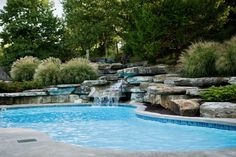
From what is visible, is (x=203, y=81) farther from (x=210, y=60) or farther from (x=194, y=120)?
(x=194, y=120)

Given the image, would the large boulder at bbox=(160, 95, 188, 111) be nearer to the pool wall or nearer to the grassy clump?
the pool wall

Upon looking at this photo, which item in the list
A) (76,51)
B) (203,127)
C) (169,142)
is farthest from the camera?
(76,51)

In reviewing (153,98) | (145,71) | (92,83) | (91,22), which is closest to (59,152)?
(153,98)

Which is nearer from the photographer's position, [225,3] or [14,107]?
[14,107]

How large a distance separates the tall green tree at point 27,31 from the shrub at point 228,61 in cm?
1541

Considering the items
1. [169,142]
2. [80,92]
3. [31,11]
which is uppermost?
[31,11]

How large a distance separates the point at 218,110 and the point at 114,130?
2595 mm

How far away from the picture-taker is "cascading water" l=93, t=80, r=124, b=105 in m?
14.6

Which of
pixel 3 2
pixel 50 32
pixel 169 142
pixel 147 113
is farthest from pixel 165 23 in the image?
pixel 3 2

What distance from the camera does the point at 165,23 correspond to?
15250 mm

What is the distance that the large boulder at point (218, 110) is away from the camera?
8153mm

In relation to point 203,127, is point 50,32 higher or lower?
higher

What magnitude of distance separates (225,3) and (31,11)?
46.3 feet

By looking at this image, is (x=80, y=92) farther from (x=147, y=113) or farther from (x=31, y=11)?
(x=31, y=11)
